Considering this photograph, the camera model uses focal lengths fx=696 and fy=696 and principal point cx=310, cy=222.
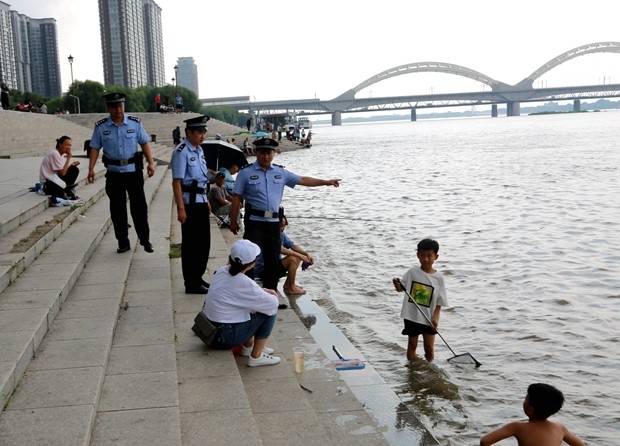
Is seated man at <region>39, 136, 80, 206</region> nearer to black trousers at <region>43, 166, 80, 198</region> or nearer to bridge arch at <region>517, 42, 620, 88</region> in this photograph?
black trousers at <region>43, 166, 80, 198</region>

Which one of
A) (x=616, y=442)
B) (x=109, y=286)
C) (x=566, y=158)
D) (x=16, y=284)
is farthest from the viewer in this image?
(x=566, y=158)

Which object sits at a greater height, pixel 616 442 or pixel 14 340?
pixel 14 340

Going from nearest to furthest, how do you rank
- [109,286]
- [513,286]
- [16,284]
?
[16,284] → [109,286] → [513,286]

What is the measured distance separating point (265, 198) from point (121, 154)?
182 cm

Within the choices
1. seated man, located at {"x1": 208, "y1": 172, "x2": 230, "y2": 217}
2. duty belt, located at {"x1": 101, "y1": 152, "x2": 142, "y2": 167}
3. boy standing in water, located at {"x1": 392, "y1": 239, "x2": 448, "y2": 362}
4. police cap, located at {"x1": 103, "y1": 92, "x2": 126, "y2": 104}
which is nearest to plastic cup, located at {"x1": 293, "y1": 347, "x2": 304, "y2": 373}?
boy standing in water, located at {"x1": 392, "y1": 239, "x2": 448, "y2": 362}

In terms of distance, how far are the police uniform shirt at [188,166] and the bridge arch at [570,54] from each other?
15821 centimetres

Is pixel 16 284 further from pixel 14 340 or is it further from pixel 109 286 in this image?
pixel 14 340

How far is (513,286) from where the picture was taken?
374 inches

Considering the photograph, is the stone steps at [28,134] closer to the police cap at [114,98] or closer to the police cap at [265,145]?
the police cap at [114,98]

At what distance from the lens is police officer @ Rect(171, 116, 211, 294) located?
6285 millimetres

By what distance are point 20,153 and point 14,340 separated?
20.6 meters

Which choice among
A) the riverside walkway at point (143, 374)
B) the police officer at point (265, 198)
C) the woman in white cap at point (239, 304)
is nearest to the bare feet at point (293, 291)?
the riverside walkway at point (143, 374)

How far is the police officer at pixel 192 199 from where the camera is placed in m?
6.29

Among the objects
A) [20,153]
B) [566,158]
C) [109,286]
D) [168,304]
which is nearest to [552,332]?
[168,304]
